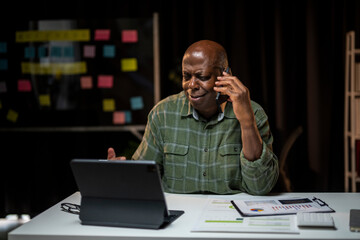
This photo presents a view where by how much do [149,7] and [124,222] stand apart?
2732 millimetres

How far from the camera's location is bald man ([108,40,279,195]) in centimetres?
174

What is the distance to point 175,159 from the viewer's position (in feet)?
6.31

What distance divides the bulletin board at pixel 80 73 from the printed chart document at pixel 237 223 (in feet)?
7.30

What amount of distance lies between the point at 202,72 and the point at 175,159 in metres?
0.39

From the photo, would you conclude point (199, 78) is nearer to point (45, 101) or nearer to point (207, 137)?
point (207, 137)

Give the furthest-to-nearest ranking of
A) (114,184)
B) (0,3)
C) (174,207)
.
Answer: (0,3) < (174,207) < (114,184)

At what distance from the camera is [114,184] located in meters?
1.35

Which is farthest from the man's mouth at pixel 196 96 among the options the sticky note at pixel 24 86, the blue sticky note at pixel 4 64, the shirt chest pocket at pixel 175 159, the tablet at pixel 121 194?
the blue sticky note at pixel 4 64

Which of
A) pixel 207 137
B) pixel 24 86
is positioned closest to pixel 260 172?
pixel 207 137

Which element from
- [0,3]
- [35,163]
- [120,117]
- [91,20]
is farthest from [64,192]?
[0,3]

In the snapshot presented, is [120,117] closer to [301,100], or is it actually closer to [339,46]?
[301,100]

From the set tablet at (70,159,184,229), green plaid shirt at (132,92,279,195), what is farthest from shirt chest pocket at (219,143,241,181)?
tablet at (70,159,184,229)

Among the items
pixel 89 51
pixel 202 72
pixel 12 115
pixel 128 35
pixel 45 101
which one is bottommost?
pixel 12 115

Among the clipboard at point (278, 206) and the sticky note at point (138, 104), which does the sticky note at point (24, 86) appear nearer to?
the sticky note at point (138, 104)
